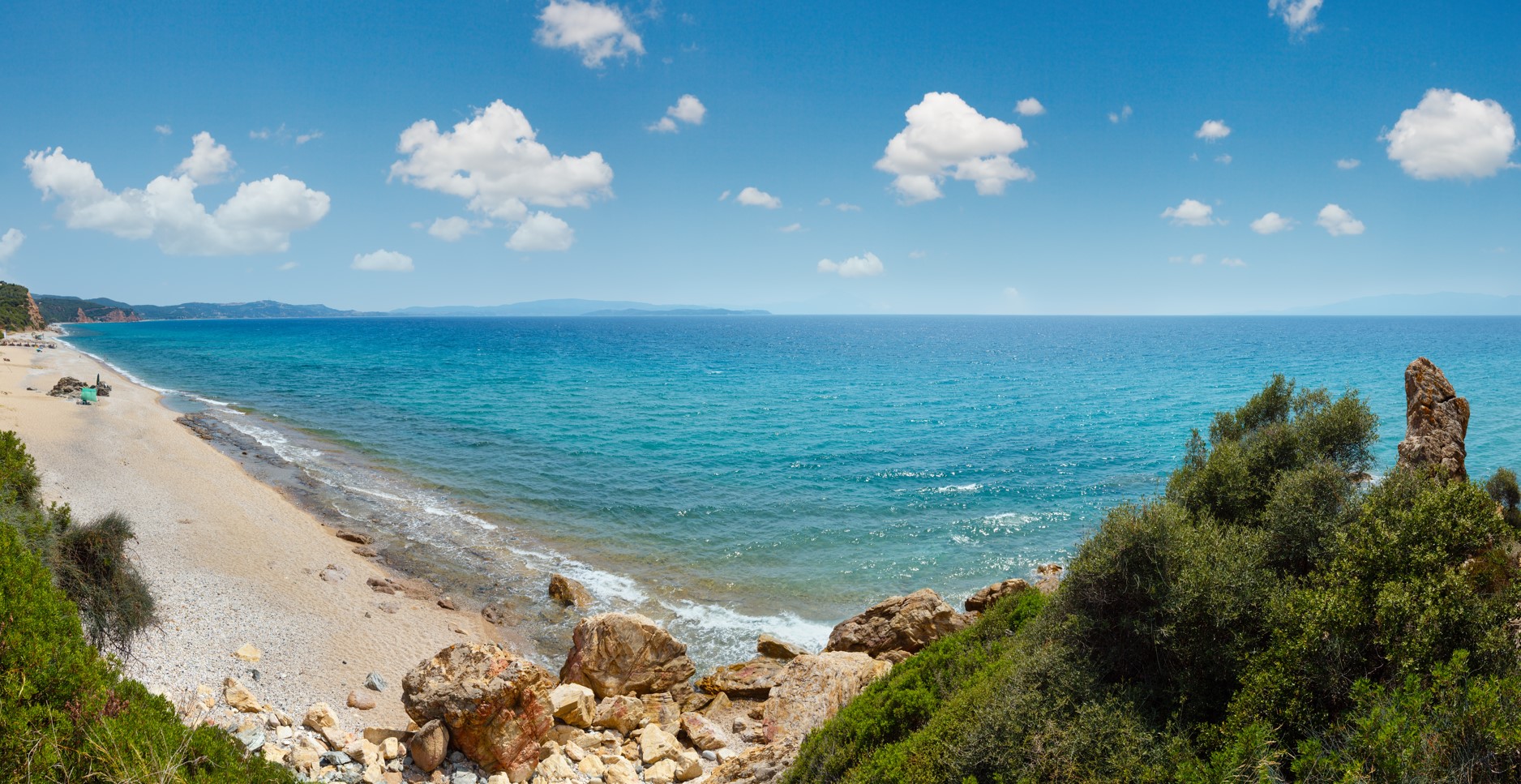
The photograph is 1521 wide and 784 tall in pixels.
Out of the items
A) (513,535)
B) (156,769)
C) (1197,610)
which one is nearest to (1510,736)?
(1197,610)

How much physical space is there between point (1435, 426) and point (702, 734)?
58.2 feet

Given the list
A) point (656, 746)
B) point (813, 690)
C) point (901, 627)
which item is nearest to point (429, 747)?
point (656, 746)

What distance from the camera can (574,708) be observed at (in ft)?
45.8

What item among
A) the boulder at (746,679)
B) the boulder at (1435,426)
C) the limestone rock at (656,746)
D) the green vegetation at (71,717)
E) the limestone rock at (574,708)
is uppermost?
the boulder at (1435,426)

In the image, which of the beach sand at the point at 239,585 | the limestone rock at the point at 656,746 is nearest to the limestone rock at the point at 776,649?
the limestone rock at the point at 656,746

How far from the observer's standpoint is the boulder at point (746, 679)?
16.3m

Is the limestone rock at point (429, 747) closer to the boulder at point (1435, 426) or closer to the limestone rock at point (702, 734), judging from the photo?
the limestone rock at point (702, 734)

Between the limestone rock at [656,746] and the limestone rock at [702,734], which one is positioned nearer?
the limestone rock at [656,746]

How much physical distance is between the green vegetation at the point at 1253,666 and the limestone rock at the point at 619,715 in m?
4.16

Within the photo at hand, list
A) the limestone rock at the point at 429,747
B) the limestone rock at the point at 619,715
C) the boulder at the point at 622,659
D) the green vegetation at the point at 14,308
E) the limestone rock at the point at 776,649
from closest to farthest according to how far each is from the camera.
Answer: the limestone rock at the point at 429,747, the limestone rock at the point at 619,715, the boulder at the point at 622,659, the limestone rock at the point at 776,649, the green vegetation at the point at 14,308

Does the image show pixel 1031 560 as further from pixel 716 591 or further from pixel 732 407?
pixel 732 407

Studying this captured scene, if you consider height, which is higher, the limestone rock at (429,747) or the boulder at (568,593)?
the limestone rock at (429,747)

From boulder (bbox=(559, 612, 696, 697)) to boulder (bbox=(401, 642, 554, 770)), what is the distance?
3.11 meters

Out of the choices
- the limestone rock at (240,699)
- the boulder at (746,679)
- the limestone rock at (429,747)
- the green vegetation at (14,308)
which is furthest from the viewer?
the green vegetation at (14,308)
